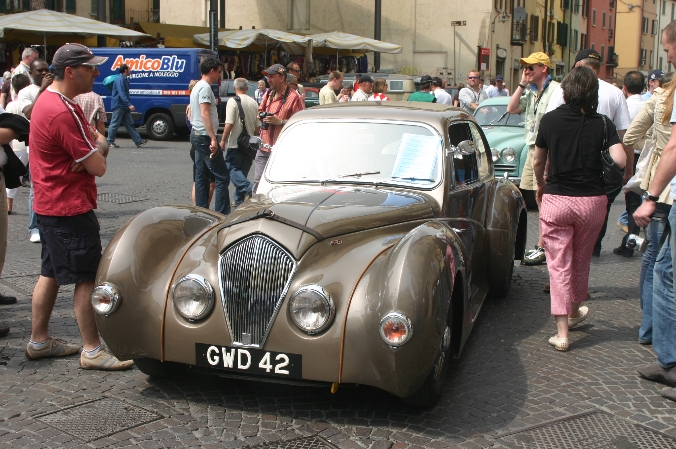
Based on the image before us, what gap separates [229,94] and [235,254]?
16.8 metres

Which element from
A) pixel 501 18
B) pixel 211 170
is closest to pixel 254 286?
pixel 211 170

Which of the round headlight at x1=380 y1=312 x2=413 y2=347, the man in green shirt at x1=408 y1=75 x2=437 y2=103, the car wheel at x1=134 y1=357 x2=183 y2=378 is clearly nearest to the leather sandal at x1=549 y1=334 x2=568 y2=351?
the round headlight at x1=380 y1=312 x2=413 y2=347

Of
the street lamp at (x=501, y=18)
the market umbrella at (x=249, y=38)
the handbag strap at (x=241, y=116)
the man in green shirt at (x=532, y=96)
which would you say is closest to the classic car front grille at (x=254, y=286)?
the man in green shirt at (x=532, y=96)

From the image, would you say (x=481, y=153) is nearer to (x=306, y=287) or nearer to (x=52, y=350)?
(x=306, y=287)

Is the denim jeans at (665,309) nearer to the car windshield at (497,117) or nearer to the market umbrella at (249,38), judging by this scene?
the car windshield at (497,117)

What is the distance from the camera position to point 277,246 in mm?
4199

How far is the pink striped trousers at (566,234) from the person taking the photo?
5.38 m

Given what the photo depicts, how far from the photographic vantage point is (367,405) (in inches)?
172

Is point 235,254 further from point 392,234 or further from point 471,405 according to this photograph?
point 471,405

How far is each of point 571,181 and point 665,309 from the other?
107 cm

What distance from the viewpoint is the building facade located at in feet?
226

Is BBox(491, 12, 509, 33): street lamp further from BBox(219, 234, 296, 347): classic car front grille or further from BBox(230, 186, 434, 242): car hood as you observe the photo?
BBox(219, 234, 296, 347): classic car front grille

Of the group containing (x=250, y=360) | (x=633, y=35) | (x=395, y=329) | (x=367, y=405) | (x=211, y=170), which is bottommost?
(x=367, y=405)

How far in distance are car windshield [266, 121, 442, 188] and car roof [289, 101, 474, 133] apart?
67 mm
